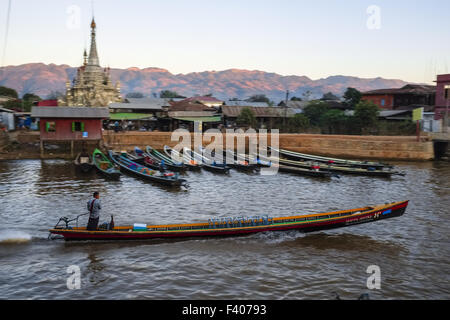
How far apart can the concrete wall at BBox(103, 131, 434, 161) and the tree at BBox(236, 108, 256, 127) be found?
4966 mm

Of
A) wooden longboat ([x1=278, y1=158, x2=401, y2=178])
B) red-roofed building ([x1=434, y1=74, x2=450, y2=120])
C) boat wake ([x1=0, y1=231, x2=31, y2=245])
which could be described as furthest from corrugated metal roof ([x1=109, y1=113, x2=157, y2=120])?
red-roofed building ([x1=434, y1=74, x2=450, y2=120])

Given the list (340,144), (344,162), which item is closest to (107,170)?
(344,162)

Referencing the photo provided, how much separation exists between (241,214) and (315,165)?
12.5 m

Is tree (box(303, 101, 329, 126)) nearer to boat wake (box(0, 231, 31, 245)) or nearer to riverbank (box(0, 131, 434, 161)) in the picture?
riverbank (box(0, 131, 434, 161))

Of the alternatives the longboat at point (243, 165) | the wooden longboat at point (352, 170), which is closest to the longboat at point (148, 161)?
the longboat at point (243, 165)

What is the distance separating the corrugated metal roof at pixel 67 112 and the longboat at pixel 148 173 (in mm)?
5561

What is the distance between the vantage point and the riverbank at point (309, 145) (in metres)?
34.6

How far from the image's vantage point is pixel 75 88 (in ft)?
226

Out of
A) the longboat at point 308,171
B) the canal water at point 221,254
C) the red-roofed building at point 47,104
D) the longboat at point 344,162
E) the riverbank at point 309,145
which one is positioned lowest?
the canal water at point 221,254

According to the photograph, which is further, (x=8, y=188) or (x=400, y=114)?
(x=400, y=114)

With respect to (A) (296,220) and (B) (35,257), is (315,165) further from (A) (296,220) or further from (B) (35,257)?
(B) (35,257)

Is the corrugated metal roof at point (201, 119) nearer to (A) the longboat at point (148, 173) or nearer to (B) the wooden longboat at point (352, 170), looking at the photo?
(A) the longboat at point (148, 173)
